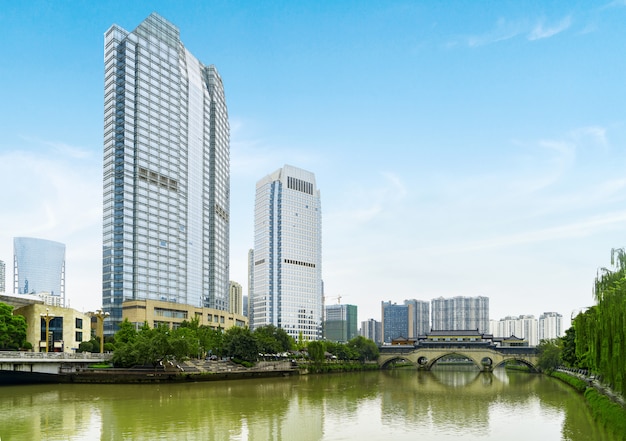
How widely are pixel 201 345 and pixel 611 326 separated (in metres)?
72.6

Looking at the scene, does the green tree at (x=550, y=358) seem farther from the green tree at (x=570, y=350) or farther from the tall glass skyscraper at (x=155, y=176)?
the tall glass skyscraper at (x=155, y=176)

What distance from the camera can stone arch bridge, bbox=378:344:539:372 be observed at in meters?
131

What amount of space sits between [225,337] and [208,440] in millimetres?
66254

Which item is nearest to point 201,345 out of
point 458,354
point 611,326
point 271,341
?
point 271,341

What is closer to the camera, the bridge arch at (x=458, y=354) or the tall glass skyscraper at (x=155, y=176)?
the tall glass skyscraper at (x=155, y=176)

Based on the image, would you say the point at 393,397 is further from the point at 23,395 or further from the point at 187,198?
the point at 187,198

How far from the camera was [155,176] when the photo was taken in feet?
419

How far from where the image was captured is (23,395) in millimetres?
58281

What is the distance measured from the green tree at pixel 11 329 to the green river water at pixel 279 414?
1025 centimetres

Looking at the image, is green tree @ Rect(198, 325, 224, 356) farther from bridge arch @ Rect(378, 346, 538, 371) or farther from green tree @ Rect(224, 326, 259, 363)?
bridge arch @ Rect(378, 346, 538, 371)

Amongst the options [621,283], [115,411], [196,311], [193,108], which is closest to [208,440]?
[115,411]

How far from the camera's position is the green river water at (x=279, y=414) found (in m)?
36.7

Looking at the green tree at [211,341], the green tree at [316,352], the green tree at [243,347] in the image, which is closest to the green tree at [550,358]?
the green tree at [316,352]

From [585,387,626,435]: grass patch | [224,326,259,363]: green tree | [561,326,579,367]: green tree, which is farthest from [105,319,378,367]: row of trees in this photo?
[585,387,626,435]: grass patch
